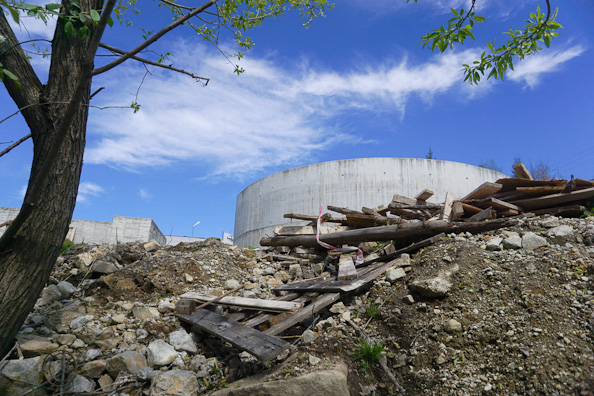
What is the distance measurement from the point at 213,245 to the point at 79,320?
346 centimetres

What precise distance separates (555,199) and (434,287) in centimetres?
386

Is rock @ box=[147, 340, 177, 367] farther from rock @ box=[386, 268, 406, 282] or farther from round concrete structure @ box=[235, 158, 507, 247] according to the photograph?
round concrete structure @ box=[235, 158, 507, 247]

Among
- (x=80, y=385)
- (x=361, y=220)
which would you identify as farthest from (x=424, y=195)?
(x=80, y=385)


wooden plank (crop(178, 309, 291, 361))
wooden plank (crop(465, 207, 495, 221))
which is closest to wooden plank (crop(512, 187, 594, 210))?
wooden plank (crop(465, 207, 495, 221))

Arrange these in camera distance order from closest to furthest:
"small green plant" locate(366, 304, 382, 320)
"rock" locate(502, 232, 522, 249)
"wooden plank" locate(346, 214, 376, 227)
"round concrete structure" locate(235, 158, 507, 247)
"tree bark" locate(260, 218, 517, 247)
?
1. "small green plant" locate(366, 304, 382, 320)
2. "rock" locate(502, 232, 522, 249)
3. "tree bark" locate(260, 218, 517, 247)
4. "wooden plank" locate(346, 214, 376, 227)
5. "round concrete structure" locate(235, 158, 507, 247)

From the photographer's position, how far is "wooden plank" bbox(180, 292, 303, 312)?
499cm

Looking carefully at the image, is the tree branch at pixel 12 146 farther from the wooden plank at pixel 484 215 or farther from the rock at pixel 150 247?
the wooden plank at pixel 484 215

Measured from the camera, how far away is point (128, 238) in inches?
682

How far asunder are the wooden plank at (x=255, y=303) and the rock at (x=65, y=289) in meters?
1.79

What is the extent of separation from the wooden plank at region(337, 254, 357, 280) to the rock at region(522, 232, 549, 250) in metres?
2.32

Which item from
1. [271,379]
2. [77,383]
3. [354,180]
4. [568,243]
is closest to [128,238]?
[354,180]

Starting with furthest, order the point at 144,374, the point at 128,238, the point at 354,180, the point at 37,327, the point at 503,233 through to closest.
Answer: the point at 128,238 → the point at 354,180 → the point at 503,233 → the point at 37,327 → the point at 144,374

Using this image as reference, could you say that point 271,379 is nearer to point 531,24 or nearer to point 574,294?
point 574,294

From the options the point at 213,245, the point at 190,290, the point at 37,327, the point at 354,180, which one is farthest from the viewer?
the point at 354,180
